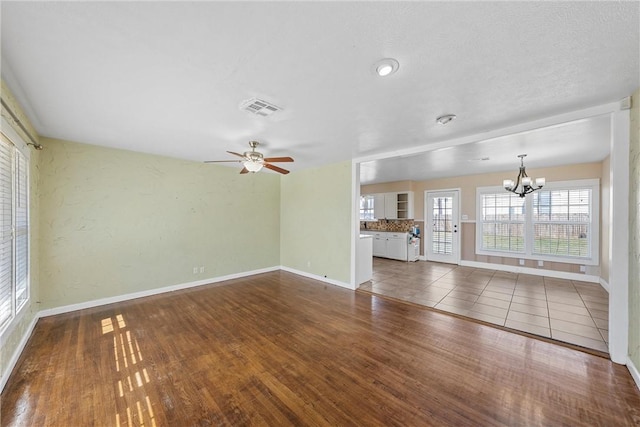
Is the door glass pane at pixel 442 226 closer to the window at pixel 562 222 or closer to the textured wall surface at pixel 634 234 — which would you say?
the window at pixel 562 222

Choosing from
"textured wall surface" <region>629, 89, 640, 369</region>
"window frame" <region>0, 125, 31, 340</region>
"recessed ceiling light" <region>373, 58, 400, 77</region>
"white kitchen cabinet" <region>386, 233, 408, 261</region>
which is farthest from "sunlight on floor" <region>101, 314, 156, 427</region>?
"white kitchen cabinet" <region>386, 233, 408, 261</region>

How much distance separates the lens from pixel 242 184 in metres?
5.36

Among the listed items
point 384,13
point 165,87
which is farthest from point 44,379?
point 384,13

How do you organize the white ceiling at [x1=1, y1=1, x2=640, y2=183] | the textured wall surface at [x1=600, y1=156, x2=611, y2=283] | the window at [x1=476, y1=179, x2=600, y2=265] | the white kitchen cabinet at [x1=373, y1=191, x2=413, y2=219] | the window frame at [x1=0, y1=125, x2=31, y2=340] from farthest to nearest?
the white kitchen cabinet at [x1=373, y1=191, x2=413, y2=219], the window at [x1=476, y1=179, x2=600, y2=265], the textured wall surface at [x1=600, y1=156, x2=611, y2=283], the window frame at [x1=0, y1=125, x2=31, y2=340], the white ceiling at [x1=1, y1=1, x2=640, y2=183]

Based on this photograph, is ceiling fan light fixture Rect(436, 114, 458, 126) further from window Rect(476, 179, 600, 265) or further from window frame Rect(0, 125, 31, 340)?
window Rect(476, 179, 600, 265)

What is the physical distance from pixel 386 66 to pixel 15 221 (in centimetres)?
390

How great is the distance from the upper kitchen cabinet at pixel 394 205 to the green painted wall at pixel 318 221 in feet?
10.9

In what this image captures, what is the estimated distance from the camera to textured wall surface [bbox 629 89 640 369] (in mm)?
2057

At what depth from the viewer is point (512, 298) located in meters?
3.95

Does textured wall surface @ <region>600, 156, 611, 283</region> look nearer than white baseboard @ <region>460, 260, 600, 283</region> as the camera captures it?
Yes

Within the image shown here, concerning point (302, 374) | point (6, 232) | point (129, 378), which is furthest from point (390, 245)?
point (6, 232)

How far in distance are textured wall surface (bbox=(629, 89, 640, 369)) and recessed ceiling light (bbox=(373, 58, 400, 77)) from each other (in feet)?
7.23

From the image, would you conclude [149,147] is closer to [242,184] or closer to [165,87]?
[242,184]

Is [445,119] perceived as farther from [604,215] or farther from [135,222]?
[135,222]
